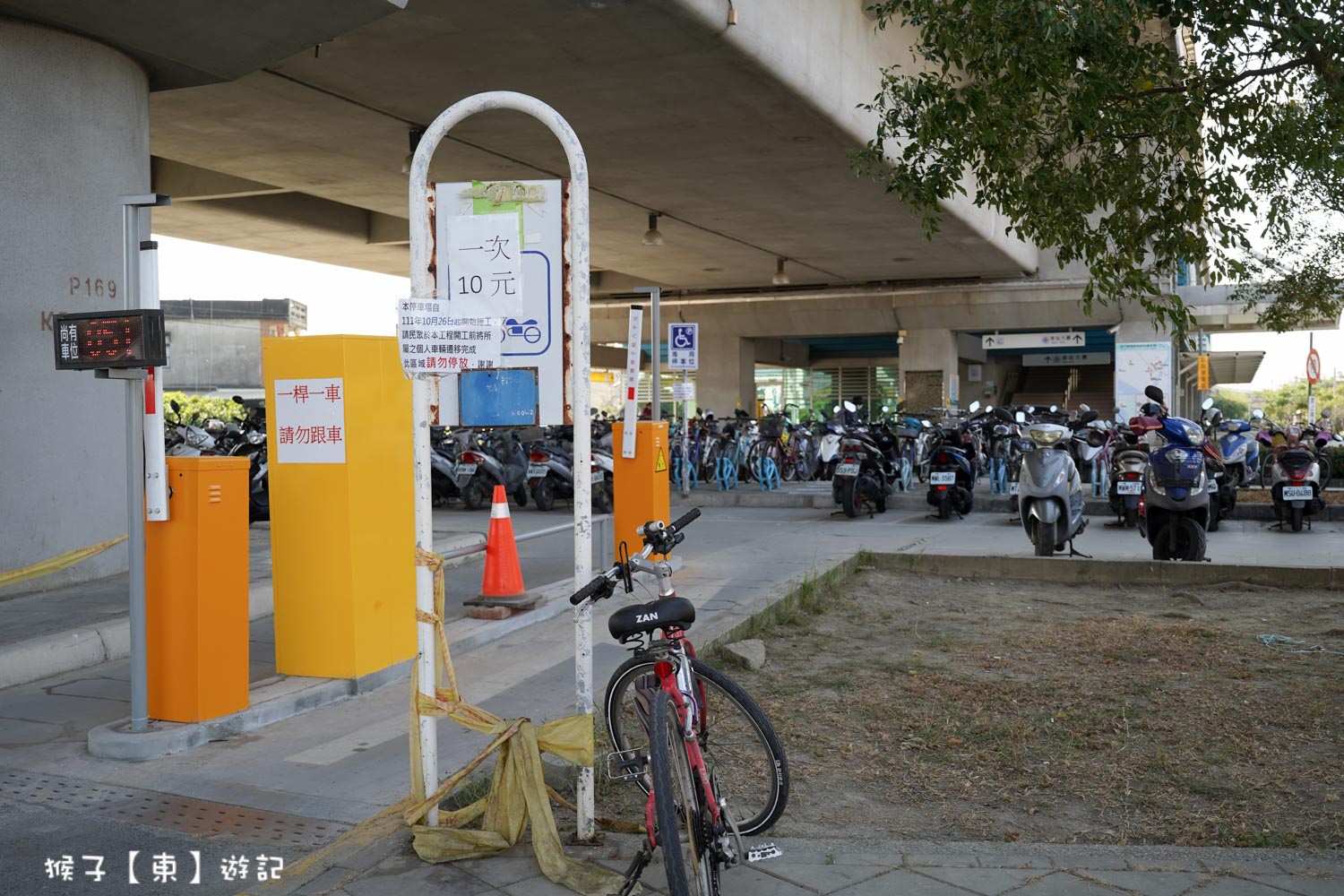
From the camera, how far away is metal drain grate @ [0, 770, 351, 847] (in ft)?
12.5

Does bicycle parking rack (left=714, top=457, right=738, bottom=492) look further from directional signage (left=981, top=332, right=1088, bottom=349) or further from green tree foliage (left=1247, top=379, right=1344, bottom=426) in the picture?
green tree foliage (left=1247, top=379, right=1344, bottom=426)

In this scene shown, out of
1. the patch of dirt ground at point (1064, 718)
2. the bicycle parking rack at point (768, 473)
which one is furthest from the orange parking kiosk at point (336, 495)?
the bicycle parking rack at point (768, 473)

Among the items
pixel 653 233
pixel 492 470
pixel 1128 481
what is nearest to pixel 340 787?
pixel 1128 481

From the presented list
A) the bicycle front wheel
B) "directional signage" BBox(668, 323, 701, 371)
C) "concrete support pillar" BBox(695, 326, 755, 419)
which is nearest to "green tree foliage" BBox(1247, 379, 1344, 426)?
"concrete support pillar" BBox(695, 326, 755, 419)

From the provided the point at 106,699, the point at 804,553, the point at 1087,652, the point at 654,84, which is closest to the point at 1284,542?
the point at 804,553

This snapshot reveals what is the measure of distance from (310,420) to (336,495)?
1.23 ft

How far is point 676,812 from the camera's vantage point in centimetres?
318

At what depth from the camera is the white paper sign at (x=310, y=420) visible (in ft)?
17.5

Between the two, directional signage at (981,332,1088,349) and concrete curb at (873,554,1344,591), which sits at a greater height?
directional signage at (981,332,1088,349)

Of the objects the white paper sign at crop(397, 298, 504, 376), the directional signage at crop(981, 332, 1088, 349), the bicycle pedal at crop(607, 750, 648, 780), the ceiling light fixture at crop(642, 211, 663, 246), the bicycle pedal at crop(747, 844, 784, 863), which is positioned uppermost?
the ceiling light fixture at crop(642, 211, 663, 246)

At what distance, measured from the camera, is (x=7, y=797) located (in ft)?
13.8

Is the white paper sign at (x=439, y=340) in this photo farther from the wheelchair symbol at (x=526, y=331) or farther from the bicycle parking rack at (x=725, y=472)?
the bicycle parking rack at (x=725, y=472)

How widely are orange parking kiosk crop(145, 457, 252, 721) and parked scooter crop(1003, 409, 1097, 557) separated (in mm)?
6391

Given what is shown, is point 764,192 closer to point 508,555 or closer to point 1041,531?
point 1041,531
